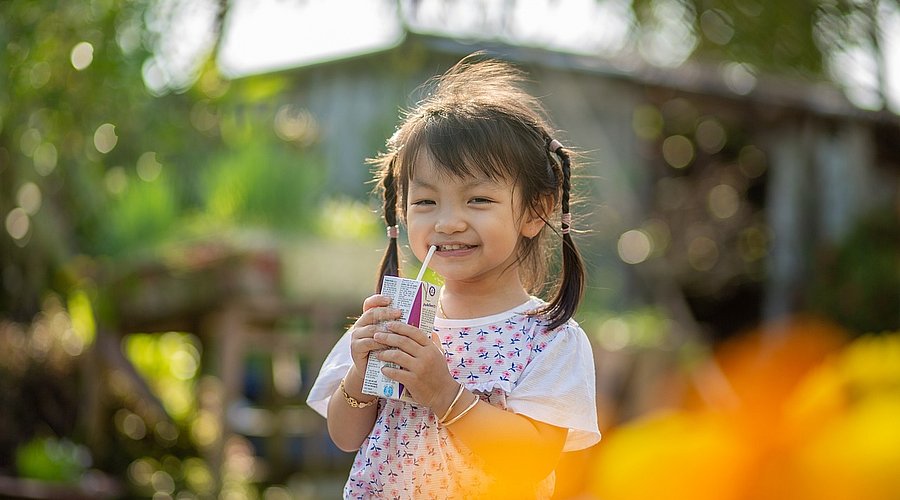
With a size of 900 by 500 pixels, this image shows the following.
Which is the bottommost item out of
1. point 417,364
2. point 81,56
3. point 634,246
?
point 634,246

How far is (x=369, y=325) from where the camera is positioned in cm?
161

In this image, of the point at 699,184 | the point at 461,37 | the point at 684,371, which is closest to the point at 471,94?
the point at 461,37

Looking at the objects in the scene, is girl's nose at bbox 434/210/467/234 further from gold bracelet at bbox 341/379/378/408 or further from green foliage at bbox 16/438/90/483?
green foliage at bbox 16/438/90/483

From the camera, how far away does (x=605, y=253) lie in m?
8.34

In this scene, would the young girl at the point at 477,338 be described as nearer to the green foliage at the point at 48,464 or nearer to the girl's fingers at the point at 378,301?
the girl's fingers at the point at 378,301

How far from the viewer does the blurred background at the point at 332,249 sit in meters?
3.48

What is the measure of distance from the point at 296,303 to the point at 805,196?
17.7ft

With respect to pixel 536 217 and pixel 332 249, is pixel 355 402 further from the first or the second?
pixel 332 249

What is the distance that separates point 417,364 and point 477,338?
0.20 m

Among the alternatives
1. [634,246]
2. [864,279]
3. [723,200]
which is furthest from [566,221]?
[723,200]

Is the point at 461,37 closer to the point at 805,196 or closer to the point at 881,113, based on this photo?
the point at 881,113

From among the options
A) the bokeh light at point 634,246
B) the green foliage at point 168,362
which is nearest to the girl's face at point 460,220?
the green foliage at point 168,362

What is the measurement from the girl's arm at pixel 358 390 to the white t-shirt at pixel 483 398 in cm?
2

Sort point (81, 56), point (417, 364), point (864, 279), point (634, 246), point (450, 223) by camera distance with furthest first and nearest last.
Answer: point (634, 246) < point (864, 279) < point (81, 56) < point (450, 223) < point (417, 364)
